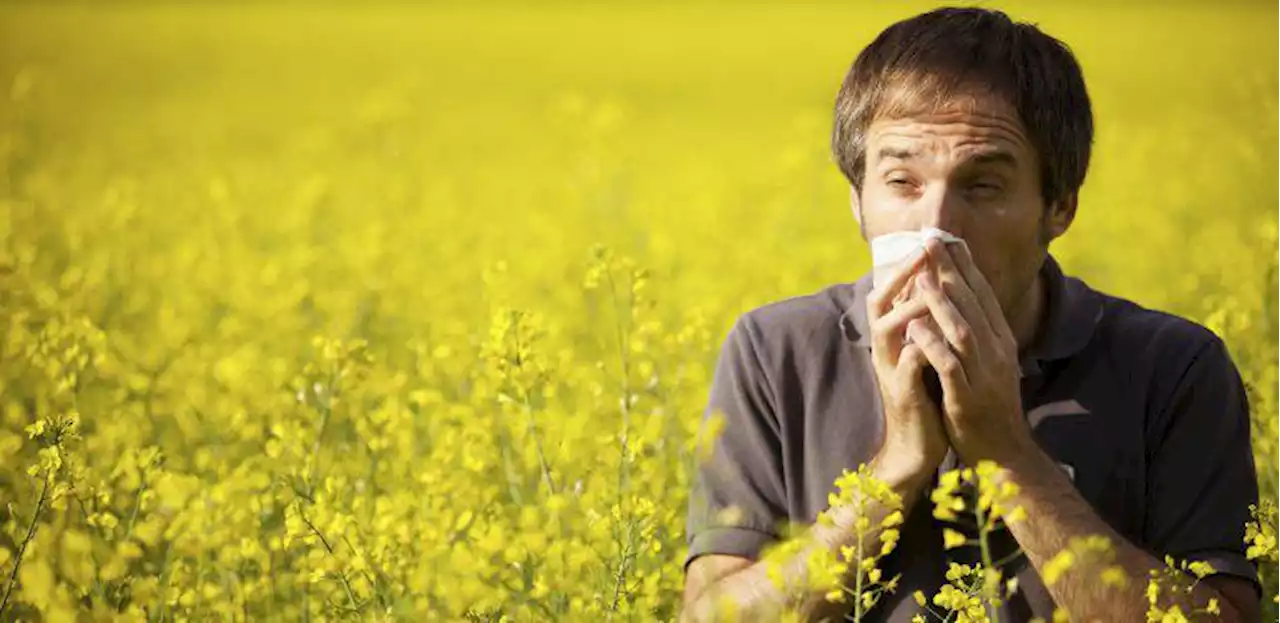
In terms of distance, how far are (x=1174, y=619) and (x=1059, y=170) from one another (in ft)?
2.31

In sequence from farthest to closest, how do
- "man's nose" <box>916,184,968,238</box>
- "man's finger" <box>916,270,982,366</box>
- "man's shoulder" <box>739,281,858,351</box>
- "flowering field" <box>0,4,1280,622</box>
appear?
"flowering field" <box>0,4,1280,622</box>
"man's shoulder" <box>739,281,858,351</box>
"man's nose" <box>916,184,968,238</box>
"man's finger" <box>916,270,982,366</box>

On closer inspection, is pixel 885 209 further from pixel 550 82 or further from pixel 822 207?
pixel 550 82

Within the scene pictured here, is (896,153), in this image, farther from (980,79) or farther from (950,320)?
(950,320)

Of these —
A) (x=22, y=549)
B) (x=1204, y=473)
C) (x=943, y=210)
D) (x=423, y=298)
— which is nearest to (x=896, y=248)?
(x=943, y=210)

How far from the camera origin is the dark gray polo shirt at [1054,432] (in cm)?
262

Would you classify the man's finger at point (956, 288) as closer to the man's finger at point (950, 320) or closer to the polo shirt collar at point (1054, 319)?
the man's finger at point (950, 320)

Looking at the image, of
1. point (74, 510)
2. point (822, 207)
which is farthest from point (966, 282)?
point (822, 207)

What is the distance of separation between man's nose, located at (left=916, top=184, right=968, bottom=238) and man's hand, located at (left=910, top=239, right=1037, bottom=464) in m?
0.08

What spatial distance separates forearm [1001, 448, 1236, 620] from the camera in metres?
2.45

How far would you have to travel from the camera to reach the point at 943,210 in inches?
100

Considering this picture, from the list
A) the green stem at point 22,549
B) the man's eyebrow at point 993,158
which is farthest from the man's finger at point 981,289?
the green stem at point 22,549

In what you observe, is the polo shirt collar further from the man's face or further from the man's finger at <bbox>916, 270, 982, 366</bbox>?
the man's finger at <bbox>916, 270, 982, 366</bbox>

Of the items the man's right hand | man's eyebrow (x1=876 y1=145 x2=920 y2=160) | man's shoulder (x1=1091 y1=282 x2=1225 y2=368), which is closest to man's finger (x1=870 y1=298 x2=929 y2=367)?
the man's right hand

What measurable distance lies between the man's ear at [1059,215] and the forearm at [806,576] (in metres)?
0.44
